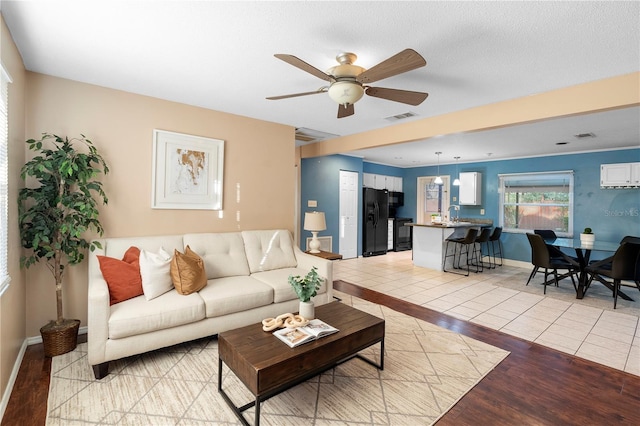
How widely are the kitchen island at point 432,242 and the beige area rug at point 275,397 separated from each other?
343cm

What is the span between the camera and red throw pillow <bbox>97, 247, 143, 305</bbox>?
8.25 ft

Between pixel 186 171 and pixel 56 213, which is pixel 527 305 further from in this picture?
pixel 56 213

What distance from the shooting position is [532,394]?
216 cm

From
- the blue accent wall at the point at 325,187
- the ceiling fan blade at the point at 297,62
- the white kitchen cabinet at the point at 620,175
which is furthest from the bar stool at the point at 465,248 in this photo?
the ceiling fan blade at the point at 297,62

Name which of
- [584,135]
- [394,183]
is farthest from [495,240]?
[394,183]

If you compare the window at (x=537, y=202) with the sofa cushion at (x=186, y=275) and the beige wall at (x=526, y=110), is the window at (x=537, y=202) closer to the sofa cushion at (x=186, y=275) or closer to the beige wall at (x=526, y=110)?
the beige wall at (x=526, y=110)

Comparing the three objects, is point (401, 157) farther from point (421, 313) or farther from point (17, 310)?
point (17, 310)

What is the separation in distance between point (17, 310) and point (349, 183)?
5849 mm

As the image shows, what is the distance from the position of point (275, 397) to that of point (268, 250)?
6.34 ft

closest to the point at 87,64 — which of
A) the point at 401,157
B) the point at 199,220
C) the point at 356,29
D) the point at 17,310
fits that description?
the point at 199,220

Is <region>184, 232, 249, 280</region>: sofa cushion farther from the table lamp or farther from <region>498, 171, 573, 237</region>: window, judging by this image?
<region>498, 171, 573, 237</region>: window

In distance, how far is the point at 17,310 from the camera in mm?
2406

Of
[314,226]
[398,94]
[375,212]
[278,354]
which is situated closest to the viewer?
[278,354]

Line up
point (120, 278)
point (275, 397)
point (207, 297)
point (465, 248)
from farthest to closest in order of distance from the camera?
1. point (465, 248)
2. point (207, 297)
3. point (120, 278)
4. point (275, 397)
